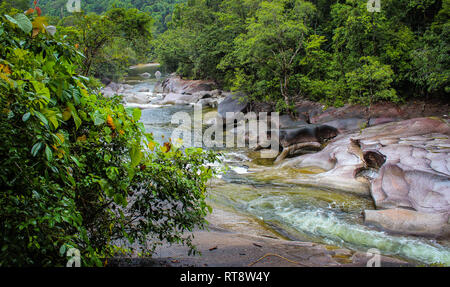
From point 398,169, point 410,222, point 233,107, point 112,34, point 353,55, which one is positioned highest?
point 112,34

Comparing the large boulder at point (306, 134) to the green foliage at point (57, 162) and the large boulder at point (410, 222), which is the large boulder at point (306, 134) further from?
the green foliage at point (57, 162)

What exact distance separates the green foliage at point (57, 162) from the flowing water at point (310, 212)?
164 centimetres

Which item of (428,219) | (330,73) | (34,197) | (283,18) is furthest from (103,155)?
(330,73)

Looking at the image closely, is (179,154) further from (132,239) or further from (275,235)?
(275,235)

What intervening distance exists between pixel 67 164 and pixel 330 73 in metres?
16.1

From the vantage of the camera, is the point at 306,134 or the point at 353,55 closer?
the point at 306,134

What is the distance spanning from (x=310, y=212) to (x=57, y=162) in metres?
6.51

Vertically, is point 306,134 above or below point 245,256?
above

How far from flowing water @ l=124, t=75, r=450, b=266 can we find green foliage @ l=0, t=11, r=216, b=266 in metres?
1.64

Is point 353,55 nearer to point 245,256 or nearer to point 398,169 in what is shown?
point 398,169

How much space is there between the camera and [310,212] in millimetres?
7320

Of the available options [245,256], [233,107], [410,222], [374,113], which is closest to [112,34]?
[233,107]

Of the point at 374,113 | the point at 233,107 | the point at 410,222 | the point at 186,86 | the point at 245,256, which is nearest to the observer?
the point at 245,256
